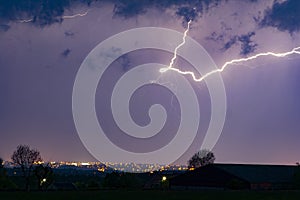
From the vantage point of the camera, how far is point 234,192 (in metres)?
46.2

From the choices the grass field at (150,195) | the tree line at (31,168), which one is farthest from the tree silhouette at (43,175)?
the grass field at (150,195)

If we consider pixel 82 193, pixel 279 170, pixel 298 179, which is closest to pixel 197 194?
pixel 82 193

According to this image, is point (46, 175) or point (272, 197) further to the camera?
point (46, 175)

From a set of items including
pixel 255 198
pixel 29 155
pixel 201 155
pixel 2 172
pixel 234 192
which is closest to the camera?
pixel 255 198

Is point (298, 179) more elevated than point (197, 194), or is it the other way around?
point (298, 179)

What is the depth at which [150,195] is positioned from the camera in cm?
4488

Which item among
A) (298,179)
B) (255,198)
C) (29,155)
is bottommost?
(255,198)

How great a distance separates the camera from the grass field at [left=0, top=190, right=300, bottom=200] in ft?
142

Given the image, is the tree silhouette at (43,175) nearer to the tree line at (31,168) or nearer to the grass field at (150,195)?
the tree line at (31,168)

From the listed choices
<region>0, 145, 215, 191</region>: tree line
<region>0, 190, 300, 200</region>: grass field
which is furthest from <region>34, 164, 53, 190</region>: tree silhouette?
<region>0, 190, 300, 200</region>: grass field

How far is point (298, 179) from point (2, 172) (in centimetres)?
5007

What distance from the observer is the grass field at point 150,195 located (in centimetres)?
4341

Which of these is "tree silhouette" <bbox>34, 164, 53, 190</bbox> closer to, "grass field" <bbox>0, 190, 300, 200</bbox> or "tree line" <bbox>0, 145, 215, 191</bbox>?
"tree line" <bbox>0, 145, 215, 191</bbox>

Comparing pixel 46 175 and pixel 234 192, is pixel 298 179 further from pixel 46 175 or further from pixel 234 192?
pixel 46 175
